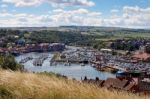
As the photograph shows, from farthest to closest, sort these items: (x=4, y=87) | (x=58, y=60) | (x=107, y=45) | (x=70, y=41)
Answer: (x=70, y=41) < (x=107, y=45) < (x=58, y=60) < (x=4, y=87)

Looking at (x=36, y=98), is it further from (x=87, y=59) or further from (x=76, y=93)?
(x=87, y=59)

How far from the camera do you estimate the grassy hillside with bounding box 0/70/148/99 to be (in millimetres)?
3650

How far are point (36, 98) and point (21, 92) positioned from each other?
198 mm

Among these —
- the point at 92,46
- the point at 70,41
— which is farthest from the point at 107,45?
the point at 70,41

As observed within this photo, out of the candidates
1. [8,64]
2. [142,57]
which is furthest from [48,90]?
[142,57]

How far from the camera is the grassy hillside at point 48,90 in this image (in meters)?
3.65

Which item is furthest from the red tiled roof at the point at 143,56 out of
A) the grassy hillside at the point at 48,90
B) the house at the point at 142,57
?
the grassy hillside at the point at 48,90

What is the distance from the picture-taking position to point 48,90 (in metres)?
3.80

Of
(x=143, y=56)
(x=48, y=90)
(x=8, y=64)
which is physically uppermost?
(x=48, y=90)

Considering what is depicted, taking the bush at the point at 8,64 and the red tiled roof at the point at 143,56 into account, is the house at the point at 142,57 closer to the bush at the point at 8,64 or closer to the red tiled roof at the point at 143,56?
the red tiled roof at the point at 143,56

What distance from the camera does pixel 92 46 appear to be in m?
104

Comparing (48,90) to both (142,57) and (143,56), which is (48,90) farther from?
(143,56)

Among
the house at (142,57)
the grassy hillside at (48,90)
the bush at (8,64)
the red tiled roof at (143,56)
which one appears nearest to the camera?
the grassy hillside at (48,90)

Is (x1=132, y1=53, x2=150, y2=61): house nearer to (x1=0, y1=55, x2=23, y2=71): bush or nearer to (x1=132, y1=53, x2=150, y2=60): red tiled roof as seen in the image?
(x1=132, y1=53, x2=150, y2=60): red tiled roof
